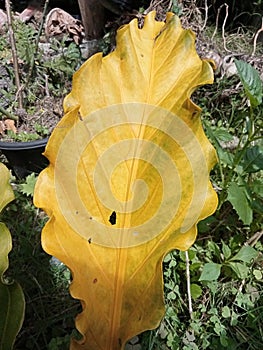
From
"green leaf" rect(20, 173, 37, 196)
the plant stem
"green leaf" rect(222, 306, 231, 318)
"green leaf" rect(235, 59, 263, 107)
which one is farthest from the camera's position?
the plant stem

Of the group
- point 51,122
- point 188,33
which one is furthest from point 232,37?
point 188,33

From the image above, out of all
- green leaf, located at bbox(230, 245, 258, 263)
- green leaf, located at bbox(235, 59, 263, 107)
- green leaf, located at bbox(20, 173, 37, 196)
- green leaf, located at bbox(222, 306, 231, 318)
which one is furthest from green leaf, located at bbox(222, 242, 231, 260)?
green leaf, located at bbox(20, 173, 37, 196)

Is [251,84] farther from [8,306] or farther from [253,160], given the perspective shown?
[8,306]

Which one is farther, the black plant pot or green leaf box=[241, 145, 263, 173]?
the black plant pot

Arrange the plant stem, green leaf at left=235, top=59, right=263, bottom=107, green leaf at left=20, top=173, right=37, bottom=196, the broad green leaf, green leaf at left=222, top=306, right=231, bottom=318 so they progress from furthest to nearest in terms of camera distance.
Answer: the plant stem → green leaf at left=20, top=173, right=37, bottom=196 → green leaf at left=222, top=306, right=231, bottom=318 → green leaf at left=235, top=59, right=263, bottom=107 → the broad green leaf

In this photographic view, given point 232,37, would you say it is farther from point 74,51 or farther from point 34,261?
point 34,261

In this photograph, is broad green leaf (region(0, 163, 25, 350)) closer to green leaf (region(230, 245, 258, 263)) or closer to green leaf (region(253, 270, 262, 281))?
green leaf (region(230, 245, 258, 263))

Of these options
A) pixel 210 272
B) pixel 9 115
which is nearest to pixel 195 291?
pixel 210 272

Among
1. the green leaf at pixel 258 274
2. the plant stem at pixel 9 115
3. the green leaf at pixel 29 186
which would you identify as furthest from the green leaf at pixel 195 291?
the plant stem at pixel 9 115
